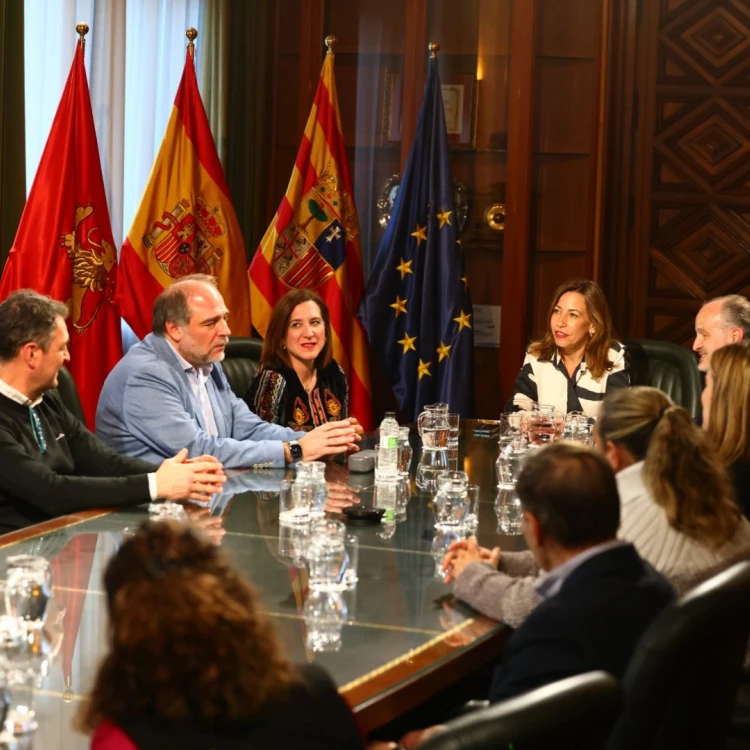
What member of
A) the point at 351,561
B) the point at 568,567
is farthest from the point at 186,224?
the point at 568,567

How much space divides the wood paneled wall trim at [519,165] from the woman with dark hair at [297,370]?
1.62m

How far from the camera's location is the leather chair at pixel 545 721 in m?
1.23

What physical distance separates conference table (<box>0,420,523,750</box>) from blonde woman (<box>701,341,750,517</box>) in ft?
1.88

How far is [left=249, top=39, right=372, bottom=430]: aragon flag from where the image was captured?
229 inches

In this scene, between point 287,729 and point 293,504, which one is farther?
point 293,504

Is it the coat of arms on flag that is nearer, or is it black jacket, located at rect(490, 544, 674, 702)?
black jacket, located at rect(490, 544, 674, 702)

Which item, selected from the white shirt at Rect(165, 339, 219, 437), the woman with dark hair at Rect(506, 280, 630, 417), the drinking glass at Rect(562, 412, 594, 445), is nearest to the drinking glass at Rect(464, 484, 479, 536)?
the drinking glass at Rect(562, 412, 594, 445)

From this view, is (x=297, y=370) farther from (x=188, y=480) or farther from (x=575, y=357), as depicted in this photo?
(x=188, y=480)

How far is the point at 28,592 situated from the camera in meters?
2.02

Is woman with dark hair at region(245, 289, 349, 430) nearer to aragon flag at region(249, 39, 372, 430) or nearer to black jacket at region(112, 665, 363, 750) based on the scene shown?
aragon flag at region(249, 39, 372, 430)

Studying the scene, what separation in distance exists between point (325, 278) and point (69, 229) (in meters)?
1.27

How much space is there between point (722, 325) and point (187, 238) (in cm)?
242

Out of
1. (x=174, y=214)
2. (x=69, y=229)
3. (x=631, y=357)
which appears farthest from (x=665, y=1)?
(x=69, y=229)

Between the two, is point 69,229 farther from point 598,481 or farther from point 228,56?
point 598,481
